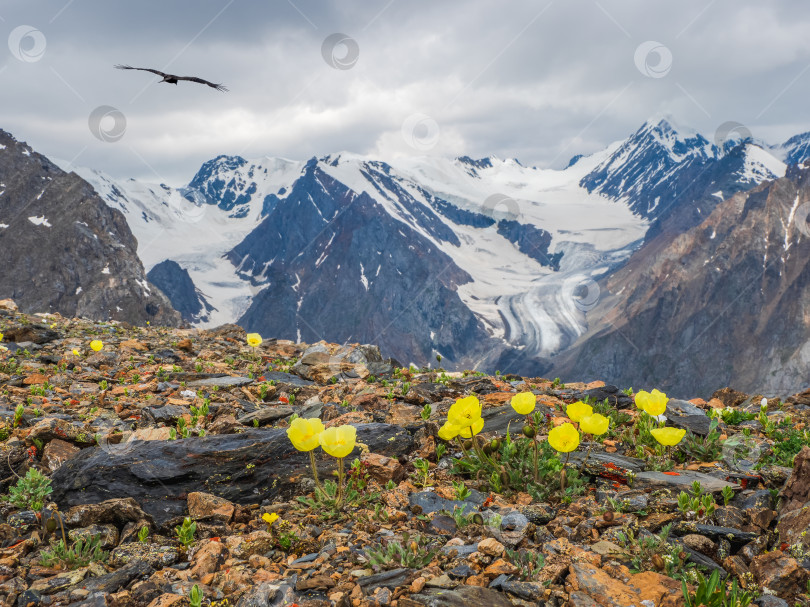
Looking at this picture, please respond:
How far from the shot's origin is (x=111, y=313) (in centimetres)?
19738

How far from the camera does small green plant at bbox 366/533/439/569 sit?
480 centimetres

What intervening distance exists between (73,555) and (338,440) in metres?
2.78

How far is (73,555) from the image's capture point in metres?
5.19

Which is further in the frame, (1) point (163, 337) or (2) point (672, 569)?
(1) point (163, 337)

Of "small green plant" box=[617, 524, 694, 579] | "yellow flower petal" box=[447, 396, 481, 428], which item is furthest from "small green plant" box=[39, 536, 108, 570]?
"small green plant" box=[617, 524, 694, 579]

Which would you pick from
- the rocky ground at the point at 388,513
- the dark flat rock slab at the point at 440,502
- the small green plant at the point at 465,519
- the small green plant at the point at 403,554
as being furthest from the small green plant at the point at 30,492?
the small green plant at the point at 465,519

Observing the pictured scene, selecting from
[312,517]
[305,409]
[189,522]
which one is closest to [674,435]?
[312,517]

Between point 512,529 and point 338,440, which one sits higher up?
point 338,440

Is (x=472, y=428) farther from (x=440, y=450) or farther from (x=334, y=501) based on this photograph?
(x=334, y=501)

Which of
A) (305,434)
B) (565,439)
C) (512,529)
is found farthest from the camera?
(565,439)

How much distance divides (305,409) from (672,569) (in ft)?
24.0

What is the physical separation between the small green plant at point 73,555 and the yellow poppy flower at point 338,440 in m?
2.42

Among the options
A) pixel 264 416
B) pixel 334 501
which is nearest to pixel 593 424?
pixel 334 501

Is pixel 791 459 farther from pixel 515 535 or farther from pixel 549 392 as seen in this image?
pixel 549 392
